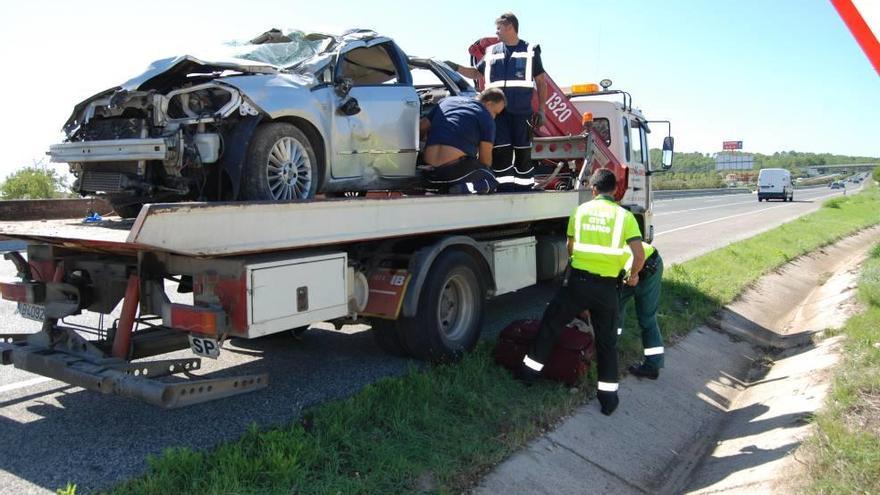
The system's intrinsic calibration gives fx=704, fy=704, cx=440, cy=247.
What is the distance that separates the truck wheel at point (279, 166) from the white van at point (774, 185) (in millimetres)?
52358

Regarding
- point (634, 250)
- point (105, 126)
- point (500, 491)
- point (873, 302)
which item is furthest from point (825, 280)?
point (105, 126)

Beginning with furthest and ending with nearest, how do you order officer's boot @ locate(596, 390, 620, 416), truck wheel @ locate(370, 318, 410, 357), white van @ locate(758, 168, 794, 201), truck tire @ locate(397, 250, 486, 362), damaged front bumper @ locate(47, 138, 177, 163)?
white van @ locate(758, 168, 794, 201)
truck wheel @ locate(370, 318, 410, 357)
truck tire @ locate(397, 250, 486, 362)
officer's boot @ locate(596, 390, 620, 416)
damaged front bumper @ locate(47, 138, 177, 163)

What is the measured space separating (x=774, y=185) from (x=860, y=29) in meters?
54.5

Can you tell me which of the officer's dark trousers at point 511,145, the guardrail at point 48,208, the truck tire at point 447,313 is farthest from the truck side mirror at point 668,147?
the guardrail at point 48,208

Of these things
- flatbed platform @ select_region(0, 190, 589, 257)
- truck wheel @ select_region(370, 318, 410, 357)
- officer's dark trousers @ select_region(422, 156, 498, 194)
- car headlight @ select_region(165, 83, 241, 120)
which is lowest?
truck wheel @ select_region(370, 318, 410, 357)

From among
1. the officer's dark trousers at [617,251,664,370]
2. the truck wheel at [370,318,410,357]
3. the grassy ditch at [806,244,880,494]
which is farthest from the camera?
the officer's dark trousers at [617,251,664,370]

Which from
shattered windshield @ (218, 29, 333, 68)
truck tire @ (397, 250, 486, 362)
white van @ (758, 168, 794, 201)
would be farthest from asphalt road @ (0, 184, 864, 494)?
white van @ (758, 168, 794, 201)

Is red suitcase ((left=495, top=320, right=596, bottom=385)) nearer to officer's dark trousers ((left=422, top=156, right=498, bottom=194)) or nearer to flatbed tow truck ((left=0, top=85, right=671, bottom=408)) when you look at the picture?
flatbed tow truck ((left=0, top=85, right=671, bottom=408))

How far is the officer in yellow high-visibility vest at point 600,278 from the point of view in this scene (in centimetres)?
514

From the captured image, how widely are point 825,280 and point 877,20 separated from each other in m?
14.0

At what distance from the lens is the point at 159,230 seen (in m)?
3.33

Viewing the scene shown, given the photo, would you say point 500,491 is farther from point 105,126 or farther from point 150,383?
point 105,126

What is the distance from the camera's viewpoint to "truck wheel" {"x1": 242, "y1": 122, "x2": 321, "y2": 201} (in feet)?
15.9

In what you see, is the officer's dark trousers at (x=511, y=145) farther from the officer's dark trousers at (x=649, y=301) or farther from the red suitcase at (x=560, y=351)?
the red suitcase at (x=560, y=351)
